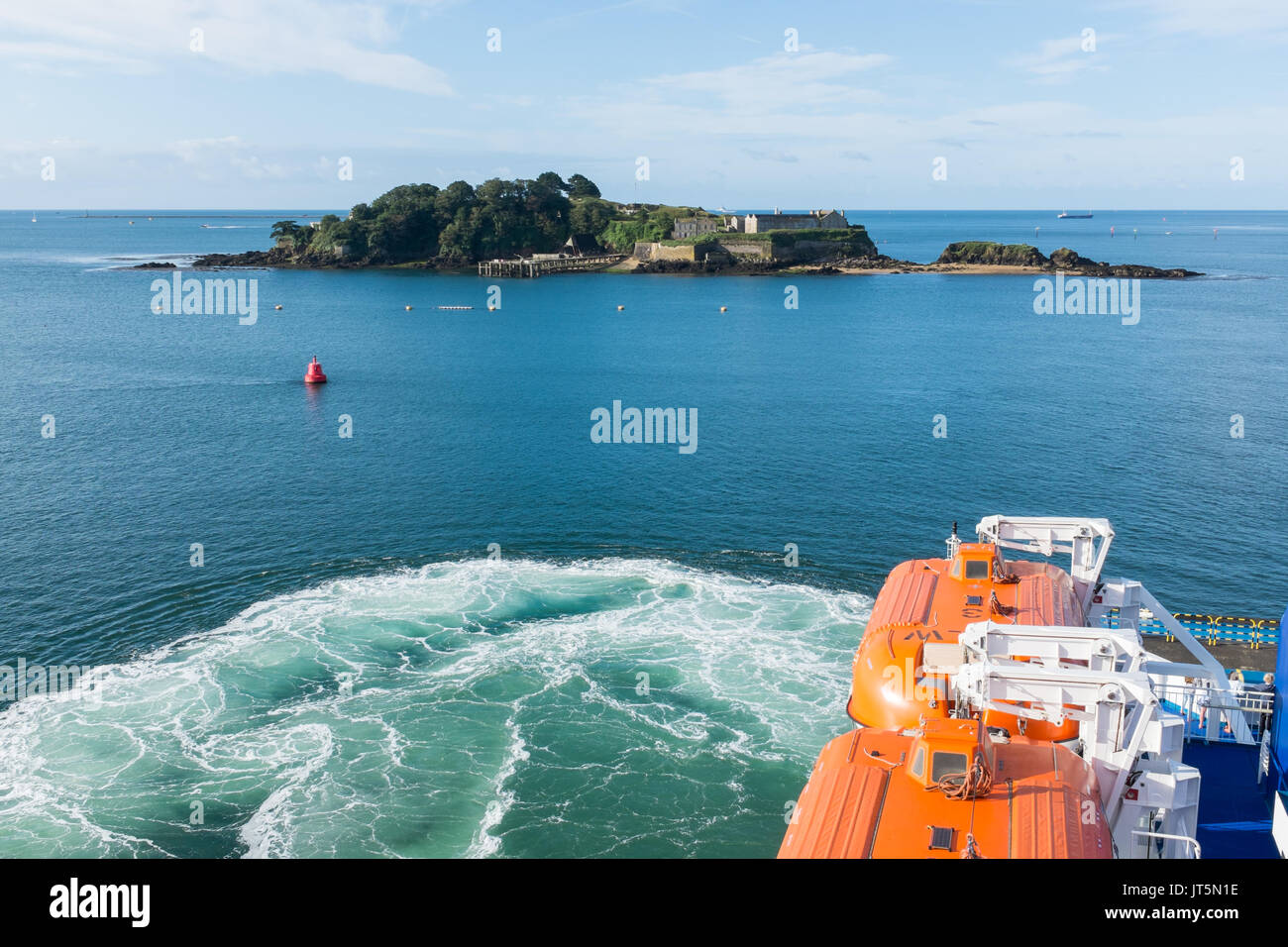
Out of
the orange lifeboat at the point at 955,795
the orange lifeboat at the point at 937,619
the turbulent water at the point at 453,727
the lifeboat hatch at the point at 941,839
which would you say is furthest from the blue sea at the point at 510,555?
the lifeboat hatch at the point at 941,839

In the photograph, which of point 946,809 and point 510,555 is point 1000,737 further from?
point 510,555

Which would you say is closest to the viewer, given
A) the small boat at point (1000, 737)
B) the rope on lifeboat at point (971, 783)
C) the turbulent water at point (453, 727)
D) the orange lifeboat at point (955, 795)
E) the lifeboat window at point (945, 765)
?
the orange lifeboat at point (955, 795)

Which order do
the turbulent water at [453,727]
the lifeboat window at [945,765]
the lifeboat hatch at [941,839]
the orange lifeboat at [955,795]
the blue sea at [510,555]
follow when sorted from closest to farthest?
1. the lifeboat hatch at [941,839]
2. the orange lifeboat at [955,795]
3. the lifeboat window at [945,765]
4. the turbulent water at [453,727]
5. the blue sea at [510,555]

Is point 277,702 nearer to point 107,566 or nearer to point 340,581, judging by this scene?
point 340,581

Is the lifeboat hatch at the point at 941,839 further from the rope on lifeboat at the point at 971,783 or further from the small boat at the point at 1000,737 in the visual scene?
the rope on lifeboat at the point at 971,783

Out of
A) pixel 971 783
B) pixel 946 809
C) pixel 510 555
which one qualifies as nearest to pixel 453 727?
pixel 510 555
